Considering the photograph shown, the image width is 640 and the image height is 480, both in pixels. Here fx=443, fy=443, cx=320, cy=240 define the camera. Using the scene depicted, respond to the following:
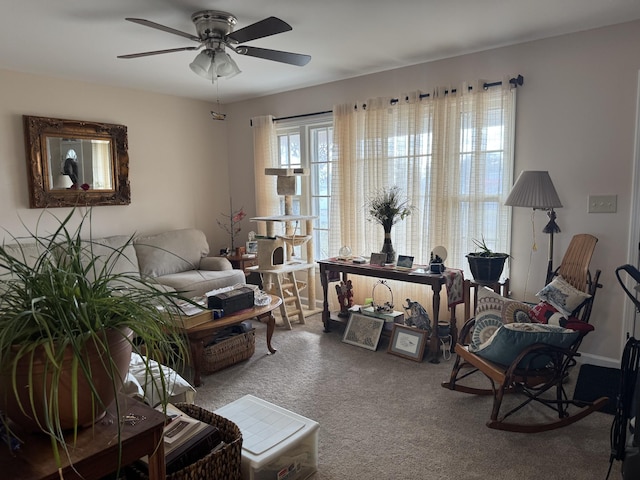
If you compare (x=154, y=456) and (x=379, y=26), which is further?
(x=379, y=26)

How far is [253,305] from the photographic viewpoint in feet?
11.4

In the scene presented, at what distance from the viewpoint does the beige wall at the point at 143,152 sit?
3.96 meters

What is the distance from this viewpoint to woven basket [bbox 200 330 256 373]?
10.7 feet

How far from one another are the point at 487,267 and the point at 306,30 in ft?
7.01

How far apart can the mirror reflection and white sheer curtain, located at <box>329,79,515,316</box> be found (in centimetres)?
234

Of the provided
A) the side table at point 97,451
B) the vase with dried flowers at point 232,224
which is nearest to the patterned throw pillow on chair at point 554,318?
the side table at point 97,451

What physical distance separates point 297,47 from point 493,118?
1.65 meters

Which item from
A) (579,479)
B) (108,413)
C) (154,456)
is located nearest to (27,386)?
(108,413)

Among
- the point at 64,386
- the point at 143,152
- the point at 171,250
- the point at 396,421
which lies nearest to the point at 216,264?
the point at 171,250

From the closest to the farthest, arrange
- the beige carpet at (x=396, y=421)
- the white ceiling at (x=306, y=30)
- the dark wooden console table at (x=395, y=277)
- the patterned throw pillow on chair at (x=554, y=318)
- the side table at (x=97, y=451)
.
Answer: the side table at (x=97, y=451), the beige carpet at (x=396, y=421), the patterned throw pillow on chair at (x=554, y=318), the white ceiling at (x=306, y=30), the dark wooden console table at (x=395, y=277)

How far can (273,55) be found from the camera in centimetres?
281

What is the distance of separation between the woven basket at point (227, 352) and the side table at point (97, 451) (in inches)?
79.8

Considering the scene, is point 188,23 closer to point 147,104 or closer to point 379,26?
point 379,26

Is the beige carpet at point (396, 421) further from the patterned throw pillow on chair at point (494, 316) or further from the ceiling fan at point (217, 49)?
the ceiling fan at point (217, 49)
